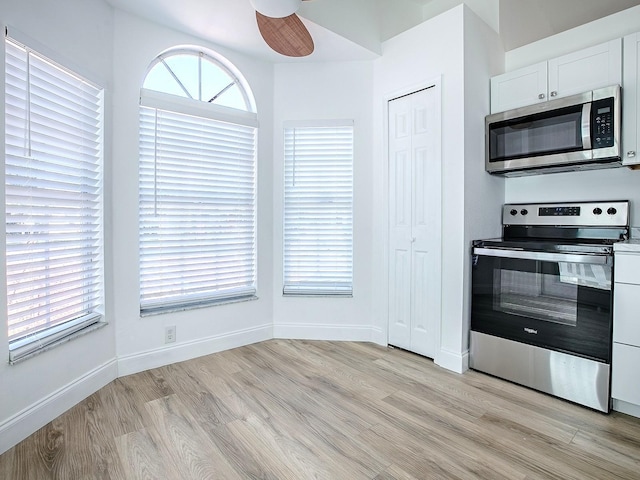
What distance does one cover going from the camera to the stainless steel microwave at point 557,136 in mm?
2143

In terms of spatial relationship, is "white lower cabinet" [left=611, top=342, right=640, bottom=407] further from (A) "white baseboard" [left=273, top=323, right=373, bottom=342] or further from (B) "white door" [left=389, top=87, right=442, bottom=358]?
(A) "white baseboard" [left=273, top=323, right=373, bottom=342]

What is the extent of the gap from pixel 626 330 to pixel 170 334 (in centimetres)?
295

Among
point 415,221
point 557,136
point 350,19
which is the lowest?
point 415,221

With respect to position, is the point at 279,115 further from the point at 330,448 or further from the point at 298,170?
the point at 330,448

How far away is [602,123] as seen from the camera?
7.07 ft

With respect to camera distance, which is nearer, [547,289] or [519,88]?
[547,289]

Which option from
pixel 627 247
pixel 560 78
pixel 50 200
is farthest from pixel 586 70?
pixel 50 200

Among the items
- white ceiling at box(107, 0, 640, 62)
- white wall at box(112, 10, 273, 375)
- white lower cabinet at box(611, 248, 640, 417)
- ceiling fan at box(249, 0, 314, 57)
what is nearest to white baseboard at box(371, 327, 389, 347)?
white wall at box(112, 10, 273, 375)

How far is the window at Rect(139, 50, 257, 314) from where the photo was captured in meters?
2.56

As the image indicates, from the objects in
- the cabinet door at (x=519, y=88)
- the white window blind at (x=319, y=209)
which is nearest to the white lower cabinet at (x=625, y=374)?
the cabinet door at (x=519, y=88)

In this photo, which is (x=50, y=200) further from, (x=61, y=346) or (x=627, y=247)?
(x=627, y=247)

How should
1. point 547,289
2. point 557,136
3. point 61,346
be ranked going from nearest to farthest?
point 61,346 < point 547,289 < point 557,136

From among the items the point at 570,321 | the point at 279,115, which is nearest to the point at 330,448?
the point at 570,321

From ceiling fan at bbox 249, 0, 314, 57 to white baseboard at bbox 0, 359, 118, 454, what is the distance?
7.78 feet
